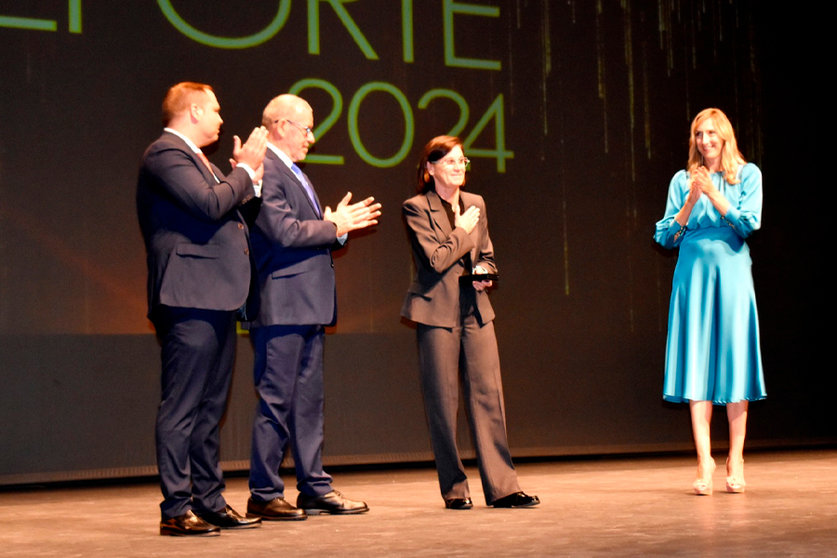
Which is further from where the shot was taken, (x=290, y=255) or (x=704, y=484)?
(x=704, y=484)

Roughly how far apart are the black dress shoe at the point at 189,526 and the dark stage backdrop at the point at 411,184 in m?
2.04

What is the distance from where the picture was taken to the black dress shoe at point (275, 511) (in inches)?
145

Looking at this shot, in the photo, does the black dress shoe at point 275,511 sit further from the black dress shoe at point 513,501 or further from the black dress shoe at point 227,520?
the black dress shoe at point 513,501

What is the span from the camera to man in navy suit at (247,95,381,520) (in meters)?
3.72

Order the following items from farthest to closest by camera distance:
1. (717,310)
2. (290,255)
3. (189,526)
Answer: (717,310), (290,255), (189,526)

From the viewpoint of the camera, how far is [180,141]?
11.3ft

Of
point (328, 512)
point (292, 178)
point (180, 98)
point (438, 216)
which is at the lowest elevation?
point (328, 512)

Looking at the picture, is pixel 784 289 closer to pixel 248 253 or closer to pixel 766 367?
pixel 766 367

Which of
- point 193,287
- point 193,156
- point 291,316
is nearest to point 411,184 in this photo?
point 291,316

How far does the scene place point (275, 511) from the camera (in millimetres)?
3701

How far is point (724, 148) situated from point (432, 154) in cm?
127

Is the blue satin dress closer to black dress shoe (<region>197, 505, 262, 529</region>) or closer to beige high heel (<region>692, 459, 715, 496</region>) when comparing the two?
beige high heel (<region>692, 459, 715, 496</region>)

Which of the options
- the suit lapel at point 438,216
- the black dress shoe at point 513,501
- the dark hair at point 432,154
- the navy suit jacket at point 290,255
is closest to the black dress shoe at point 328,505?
the black dress shoe at point 513,501

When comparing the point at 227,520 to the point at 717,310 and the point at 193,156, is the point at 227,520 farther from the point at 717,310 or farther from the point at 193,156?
the point at 717,310
